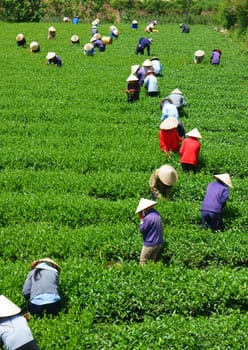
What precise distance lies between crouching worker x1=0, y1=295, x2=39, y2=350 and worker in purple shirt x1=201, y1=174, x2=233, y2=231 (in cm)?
545

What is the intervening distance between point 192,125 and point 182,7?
56.7m

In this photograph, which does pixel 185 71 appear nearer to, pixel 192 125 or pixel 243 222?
pixel 192 125

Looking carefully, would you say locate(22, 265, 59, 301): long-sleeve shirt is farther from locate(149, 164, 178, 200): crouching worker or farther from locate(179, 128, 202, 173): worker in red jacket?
locate(179, 128, 202, 173): worker in red jacket

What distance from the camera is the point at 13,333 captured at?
7.24 meters

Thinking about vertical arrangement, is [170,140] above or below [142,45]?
below

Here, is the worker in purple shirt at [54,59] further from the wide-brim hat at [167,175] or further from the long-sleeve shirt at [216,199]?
the long-sleeve shirt at [216,199]

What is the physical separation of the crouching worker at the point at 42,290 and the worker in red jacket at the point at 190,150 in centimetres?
654

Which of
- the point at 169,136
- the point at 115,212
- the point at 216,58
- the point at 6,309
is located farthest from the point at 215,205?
the point at 216,58

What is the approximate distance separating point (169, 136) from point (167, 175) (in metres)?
3.43

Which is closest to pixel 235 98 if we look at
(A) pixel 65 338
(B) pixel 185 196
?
(B) pixel 185 196

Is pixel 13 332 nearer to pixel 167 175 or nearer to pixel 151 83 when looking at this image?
pixel 167 175

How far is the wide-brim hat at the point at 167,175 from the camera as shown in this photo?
11.9 metres

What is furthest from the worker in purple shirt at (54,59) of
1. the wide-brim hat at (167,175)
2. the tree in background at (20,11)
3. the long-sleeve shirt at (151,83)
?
the tree in background at (20,11)

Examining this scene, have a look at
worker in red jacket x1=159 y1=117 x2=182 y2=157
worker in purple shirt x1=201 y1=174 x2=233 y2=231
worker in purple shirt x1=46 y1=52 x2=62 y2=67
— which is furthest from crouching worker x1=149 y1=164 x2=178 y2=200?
worker in purple shirt x1=46 y1=52 x2=62 y2=67
